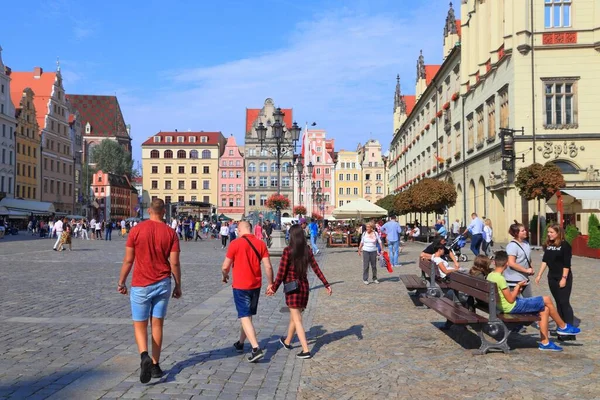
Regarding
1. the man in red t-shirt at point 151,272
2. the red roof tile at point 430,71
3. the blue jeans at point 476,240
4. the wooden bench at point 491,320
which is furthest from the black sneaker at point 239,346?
the red roof tile at point 430,71

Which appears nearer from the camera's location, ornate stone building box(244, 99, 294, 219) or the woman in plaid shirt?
the woman in plaid shirt

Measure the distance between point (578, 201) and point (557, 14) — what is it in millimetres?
10120

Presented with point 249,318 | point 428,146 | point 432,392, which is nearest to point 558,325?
point 432,392

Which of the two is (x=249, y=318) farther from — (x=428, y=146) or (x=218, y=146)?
(x=218, y=146)

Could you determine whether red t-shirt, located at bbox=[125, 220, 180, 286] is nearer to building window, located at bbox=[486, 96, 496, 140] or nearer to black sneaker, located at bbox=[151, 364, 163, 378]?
black sneaker, located at bbox=[151, 364, 163, 378]

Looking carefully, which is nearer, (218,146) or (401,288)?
(401,288)

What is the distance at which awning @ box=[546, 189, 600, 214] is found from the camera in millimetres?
29359

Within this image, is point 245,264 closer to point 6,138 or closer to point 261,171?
point 6,138

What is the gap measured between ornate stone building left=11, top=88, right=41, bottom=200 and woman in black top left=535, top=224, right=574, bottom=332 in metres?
76.2

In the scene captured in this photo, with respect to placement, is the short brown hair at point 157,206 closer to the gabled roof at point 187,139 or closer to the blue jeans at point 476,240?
the blue jeans at point 476,240

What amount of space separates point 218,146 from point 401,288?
104 m

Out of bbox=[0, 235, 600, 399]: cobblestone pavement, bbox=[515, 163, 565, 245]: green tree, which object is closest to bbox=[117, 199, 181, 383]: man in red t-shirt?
bbox=[0, 235, 600, 399]: cobblestone pavement

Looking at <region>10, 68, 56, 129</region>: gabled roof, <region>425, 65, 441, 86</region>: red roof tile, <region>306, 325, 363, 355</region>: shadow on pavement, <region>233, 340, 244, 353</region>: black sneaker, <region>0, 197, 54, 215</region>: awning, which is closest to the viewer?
<region>233, 340, 244, 353</region>: black sneaker

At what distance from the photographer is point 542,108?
33.6m
